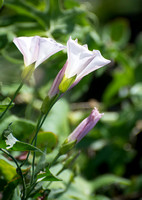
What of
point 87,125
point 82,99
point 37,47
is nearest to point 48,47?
point 37,47

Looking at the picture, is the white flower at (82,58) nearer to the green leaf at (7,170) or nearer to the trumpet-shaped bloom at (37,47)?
the trumpet-shaped bloom at (37,47)

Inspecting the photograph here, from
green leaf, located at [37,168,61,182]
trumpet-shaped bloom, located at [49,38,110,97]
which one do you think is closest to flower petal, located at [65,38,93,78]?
trumpet-shaped bloom, located at [49,38,110,97]

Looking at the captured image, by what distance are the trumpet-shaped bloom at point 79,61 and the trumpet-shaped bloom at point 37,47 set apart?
0.08 feet

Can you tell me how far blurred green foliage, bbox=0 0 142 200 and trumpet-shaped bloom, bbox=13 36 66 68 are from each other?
6.3 inches

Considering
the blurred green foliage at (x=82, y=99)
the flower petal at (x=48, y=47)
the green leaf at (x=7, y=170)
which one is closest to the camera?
the flower petal at (x=48, y=47)

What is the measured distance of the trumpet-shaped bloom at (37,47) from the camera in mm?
539

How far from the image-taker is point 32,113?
4.10 feet

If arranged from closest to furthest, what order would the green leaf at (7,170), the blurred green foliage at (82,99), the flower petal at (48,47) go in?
1. the flower petal at (48,47)
2. the green leaf at (7,170)
3. the blurred green foliage at (82,99)

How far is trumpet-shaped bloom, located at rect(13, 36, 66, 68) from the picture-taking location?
0.54 meters

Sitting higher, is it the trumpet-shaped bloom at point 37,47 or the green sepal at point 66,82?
the trumpet-shaped bloom at point 37,47

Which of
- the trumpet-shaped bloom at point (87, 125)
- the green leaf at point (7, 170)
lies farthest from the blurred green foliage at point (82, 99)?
the trumpet-shaped bloom at point (87, 125)

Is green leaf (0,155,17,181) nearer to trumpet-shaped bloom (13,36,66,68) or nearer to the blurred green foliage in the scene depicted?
the blurred green foliage

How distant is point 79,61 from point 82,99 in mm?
1176

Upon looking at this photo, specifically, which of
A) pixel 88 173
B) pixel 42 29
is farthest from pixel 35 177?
pixel 88 173
